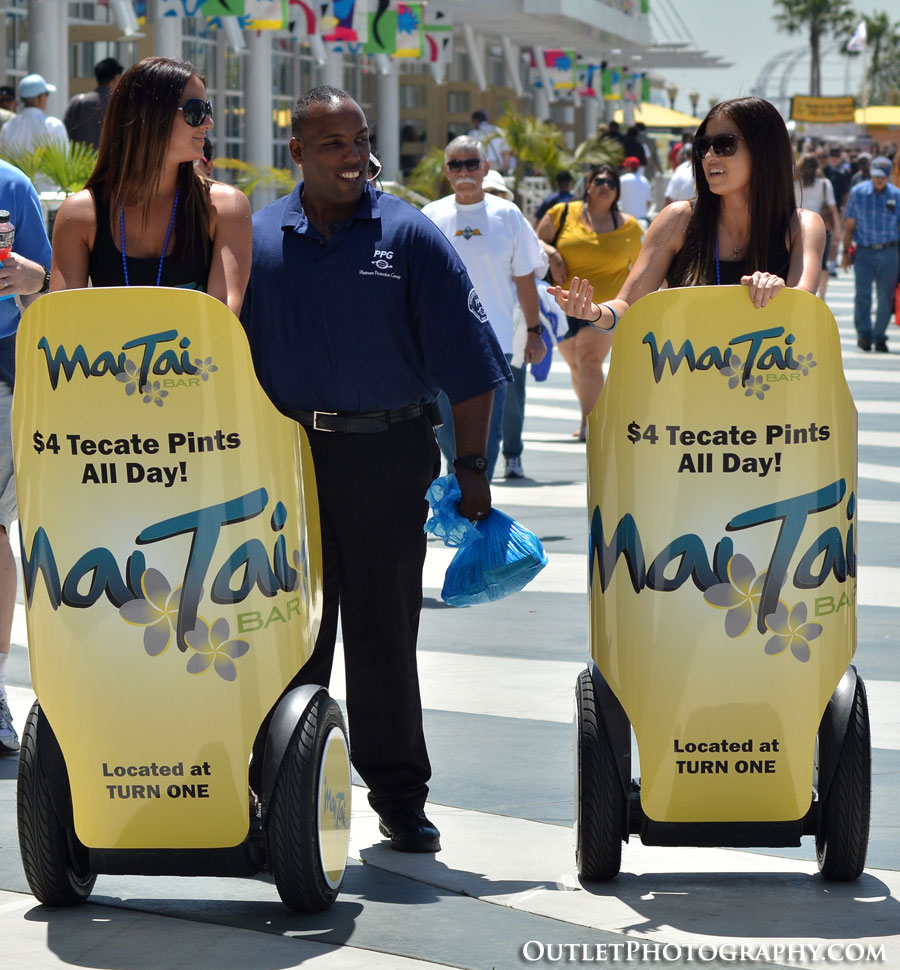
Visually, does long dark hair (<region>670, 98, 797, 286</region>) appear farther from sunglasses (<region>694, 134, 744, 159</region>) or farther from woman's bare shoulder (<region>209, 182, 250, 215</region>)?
woman's bare shoulder (<region>209, 182, 250, 215</region>)

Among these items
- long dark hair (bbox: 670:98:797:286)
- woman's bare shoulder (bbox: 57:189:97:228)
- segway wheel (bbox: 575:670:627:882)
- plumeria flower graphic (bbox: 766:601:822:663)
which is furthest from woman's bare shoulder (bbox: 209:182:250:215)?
plumeria flower graphic (bbox: 766:601:822:663)

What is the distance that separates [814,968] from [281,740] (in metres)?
1.22

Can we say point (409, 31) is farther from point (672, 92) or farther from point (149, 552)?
point (672, 92)

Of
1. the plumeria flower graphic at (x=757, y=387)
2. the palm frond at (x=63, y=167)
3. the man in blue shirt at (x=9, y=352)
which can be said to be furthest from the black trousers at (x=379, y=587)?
the palm frond at (x=63, y=167)

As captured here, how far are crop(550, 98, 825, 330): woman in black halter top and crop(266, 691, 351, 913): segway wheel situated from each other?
4.06 ft

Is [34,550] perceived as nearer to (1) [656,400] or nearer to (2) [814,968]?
(1) [656,400]

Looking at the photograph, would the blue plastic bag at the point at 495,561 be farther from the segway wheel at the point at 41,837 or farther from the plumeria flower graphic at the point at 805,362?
the segway wheel at the point at 41,837

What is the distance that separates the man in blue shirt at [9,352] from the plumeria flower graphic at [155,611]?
144 cm

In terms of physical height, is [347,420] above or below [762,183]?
below

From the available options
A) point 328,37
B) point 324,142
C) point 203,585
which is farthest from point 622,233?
point 328,37

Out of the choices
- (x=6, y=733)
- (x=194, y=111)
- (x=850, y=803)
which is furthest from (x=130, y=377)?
(x=6, y=733)

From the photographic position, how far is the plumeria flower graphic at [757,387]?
3.91 metres

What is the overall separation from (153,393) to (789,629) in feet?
4.92

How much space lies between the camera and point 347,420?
14.0 feet
